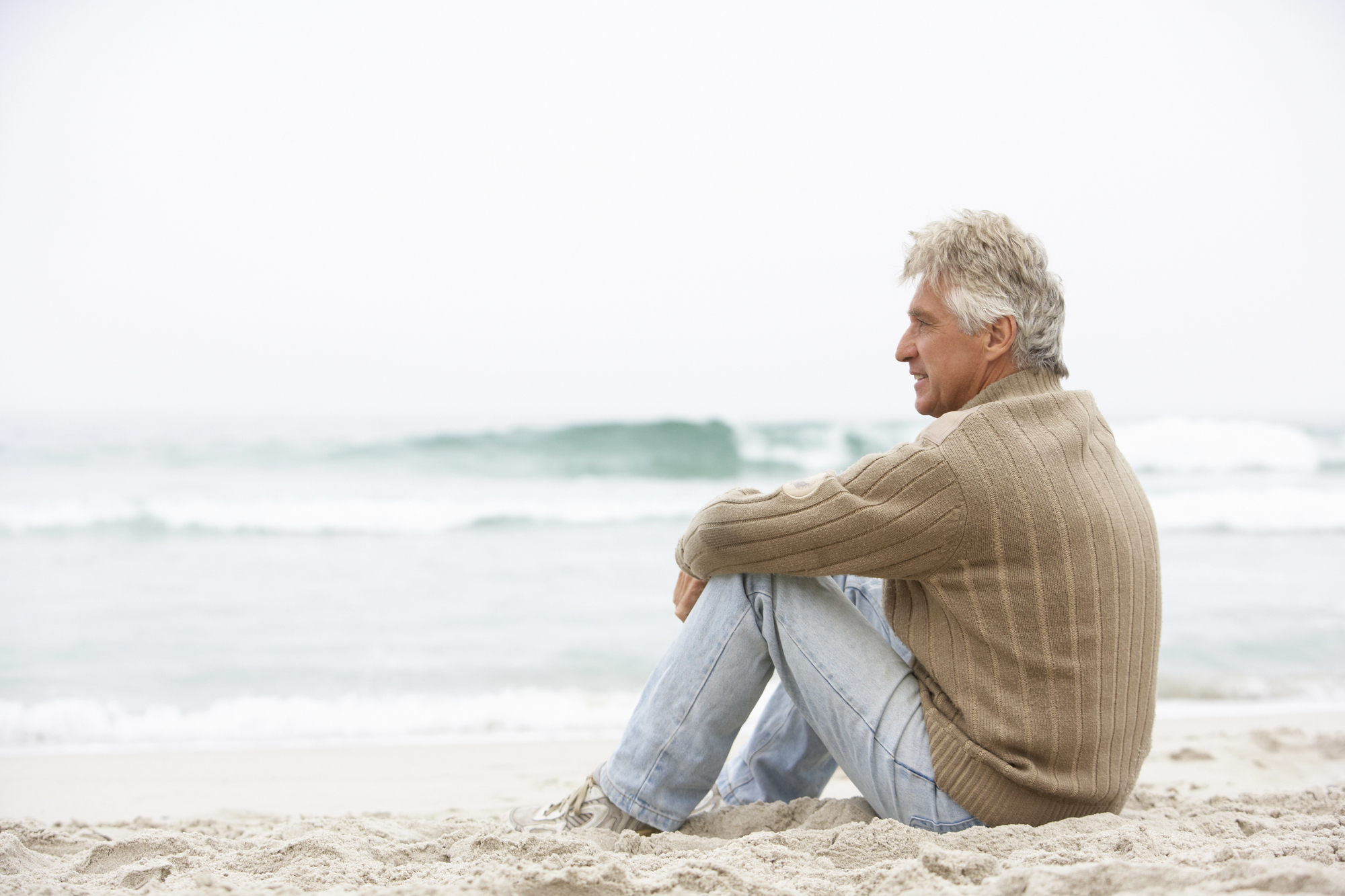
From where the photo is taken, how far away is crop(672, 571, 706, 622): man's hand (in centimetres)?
177

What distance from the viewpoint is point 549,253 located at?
50.7 feet

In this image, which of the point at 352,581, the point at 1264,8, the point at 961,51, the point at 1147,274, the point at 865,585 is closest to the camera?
the point at 865,585

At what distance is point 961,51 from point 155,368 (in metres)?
14.4

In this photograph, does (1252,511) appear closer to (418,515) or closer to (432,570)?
(432,570)

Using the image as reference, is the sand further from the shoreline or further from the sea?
the sea

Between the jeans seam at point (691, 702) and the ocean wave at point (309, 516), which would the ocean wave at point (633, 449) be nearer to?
the ocean wave at point (309, 516)

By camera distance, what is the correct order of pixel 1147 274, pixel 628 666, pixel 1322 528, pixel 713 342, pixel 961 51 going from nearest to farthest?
pixel 628 666, pixel 1322 528, pixel 961 51, pixel 1147 274, pixel 713 342

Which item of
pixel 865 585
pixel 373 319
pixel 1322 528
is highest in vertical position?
pixel 373 319

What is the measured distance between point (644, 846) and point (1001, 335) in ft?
3.88

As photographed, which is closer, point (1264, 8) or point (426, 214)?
point (1264, 8)

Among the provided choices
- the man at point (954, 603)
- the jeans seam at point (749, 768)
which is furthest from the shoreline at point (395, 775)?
the man at point (954, 603)

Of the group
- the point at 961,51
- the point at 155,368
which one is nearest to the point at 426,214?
the point at 155,368

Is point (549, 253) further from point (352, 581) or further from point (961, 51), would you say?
point (352, 581)

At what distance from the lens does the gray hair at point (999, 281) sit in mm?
1532
